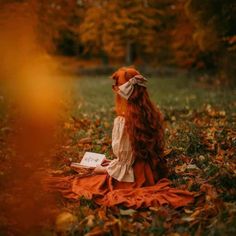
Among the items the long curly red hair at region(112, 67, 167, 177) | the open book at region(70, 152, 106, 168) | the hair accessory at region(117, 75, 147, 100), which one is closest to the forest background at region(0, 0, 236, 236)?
the open book at region(70, 152, 106, 168)

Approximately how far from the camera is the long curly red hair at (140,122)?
4805 millimetres

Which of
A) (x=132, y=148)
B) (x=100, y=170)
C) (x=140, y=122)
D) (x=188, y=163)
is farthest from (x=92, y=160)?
(x=188, y=163)

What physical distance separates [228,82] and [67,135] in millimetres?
10202

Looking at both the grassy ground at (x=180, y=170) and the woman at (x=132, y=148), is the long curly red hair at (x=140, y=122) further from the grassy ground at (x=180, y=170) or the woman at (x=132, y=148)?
the grassy ground at (x=180, y=170)

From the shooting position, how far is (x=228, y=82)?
16547 millimetres

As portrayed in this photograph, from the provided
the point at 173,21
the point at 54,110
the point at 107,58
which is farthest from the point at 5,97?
the point at 107,58

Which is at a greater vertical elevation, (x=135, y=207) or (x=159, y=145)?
(x=159, y=145)

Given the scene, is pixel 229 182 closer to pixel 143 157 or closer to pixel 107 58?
pixel 143 157

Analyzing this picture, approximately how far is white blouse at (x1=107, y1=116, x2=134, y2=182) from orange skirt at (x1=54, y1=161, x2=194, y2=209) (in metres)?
0.07

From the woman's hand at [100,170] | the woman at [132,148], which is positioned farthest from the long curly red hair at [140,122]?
the woman's hand at [100,170]

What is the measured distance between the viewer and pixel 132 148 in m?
4.80

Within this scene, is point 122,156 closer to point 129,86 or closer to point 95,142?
point 129,86

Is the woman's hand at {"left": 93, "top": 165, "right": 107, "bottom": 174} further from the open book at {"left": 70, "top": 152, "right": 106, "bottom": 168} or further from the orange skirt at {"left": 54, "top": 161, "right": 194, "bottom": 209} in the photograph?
the open book at {"left": 70, "top": 152, "right": 106, "bottom": 168}

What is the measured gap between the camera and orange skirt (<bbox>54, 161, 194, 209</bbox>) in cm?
437
